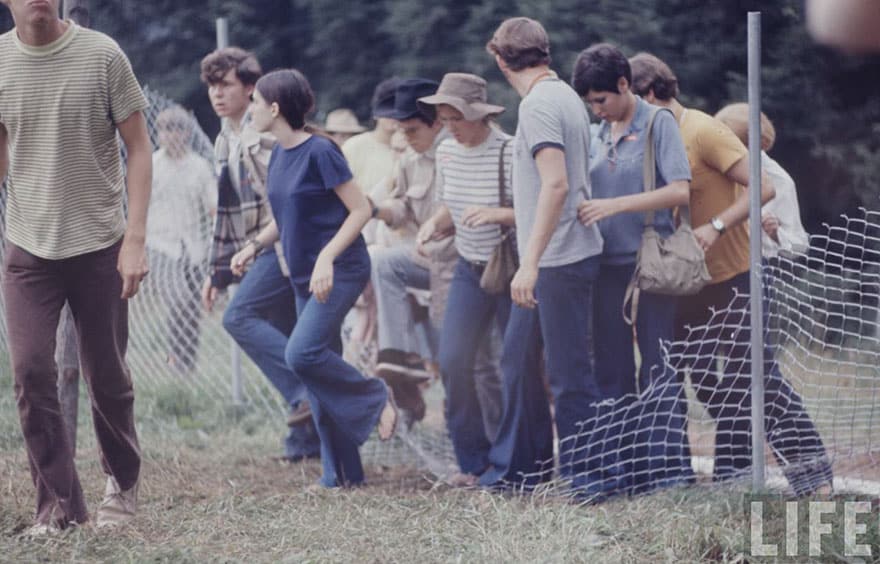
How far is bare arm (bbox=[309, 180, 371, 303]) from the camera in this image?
5.54 meters

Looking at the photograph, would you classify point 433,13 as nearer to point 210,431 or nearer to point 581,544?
point 210,431

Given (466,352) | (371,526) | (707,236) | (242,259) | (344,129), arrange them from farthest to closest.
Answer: (344,129)
(242,259)
(466,352)
(707,236)
(371,526)

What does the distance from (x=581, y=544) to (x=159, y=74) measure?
35.3 feet

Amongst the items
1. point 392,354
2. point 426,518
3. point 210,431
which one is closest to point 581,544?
point 426,518

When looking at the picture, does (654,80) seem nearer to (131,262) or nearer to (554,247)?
(554,247)

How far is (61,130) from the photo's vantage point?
15.1 ft

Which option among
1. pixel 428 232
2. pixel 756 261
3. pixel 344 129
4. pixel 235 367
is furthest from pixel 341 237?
pixel 344 129

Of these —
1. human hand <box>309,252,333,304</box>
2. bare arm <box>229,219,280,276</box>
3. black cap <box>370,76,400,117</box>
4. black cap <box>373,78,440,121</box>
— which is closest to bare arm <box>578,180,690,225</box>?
human hand <box>309,252,333,304</box>

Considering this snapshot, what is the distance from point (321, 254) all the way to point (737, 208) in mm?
1590

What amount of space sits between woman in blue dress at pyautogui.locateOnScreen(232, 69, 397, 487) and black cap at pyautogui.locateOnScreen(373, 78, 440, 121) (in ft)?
1.58

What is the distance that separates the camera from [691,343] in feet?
17.4

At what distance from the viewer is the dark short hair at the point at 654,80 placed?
18.7 ft

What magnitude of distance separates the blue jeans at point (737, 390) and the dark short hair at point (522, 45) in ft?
3.69

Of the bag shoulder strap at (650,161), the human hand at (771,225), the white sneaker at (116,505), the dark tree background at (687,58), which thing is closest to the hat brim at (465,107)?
the bag shoulder strap at (650,161)
